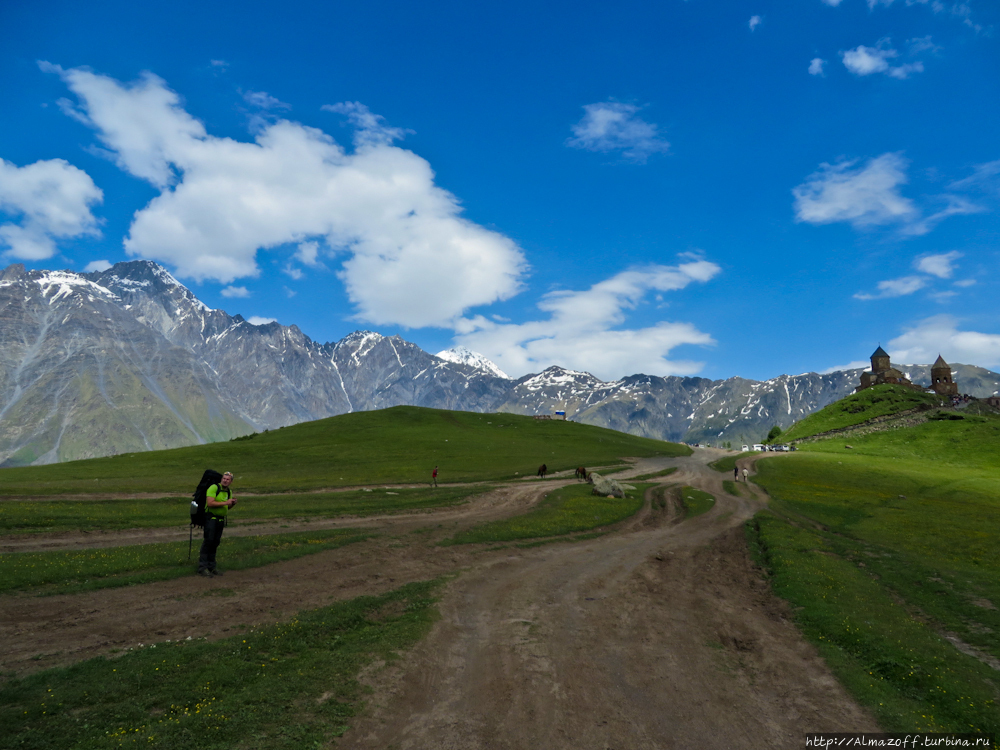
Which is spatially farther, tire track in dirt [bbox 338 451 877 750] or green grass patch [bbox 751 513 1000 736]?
green grass patch [bbox 751 513 1000 736]

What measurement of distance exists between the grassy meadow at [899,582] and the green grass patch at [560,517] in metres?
11.3

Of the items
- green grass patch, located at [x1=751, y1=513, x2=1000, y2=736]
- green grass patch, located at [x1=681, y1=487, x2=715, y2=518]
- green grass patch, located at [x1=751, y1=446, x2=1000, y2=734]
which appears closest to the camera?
green grass patch, located at [x1=751, y1=513, x2=1000, y2=736]

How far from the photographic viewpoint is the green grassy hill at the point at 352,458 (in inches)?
2283

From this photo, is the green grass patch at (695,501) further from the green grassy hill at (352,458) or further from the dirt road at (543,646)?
the green grassy hill at (352,458)

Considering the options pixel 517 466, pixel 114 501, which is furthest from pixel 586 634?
pixel 517 466

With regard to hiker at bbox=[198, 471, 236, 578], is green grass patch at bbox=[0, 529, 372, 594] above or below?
below

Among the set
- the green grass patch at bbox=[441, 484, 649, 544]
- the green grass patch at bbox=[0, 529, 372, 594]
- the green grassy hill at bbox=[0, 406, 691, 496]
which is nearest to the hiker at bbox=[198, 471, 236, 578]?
the green grass patch at bbox=[0, 529, 372, 594]

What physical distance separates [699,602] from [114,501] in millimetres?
45157

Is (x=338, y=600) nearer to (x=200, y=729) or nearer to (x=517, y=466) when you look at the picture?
(x=200, y=729)

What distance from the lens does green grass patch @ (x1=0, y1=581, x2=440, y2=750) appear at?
984cm

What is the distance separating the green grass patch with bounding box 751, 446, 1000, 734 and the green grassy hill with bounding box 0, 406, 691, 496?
40.7 m

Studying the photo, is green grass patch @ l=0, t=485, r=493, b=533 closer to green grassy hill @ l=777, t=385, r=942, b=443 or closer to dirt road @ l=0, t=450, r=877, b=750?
dirt road @ l=0, t=450, r=877, b=750

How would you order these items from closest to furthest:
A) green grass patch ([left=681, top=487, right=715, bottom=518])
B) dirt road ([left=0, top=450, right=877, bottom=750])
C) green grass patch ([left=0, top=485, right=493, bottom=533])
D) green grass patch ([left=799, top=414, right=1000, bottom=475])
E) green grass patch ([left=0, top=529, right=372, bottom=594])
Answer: dirt road ([left=0, top=450, right=877, bottom=750]) → green grass patch ([left=0, top=529, right=372, bottom=594]) → green grass patch ([left=0, top=485, right=493, bottom=533]) → green grass patch ([left=681, top=487, right=715, bottom=518]) → green grass patch ([left=799, top=414, right=1000, bottom=475])

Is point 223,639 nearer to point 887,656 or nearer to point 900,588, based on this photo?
point 887,656
